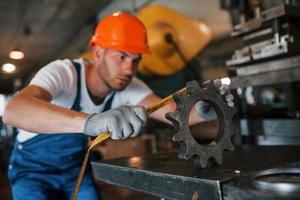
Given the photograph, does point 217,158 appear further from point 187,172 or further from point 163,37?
point 163,37

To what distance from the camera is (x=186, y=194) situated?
2.69 ft

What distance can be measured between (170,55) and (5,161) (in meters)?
1.84

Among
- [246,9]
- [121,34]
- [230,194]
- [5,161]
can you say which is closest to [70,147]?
[121,34]

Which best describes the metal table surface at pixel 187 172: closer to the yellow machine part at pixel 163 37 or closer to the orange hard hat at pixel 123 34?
the orange hard hat at pixel 123 34

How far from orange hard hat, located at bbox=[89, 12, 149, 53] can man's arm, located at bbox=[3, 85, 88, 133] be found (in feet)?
1.71

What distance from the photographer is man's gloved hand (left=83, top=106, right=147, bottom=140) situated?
93 centimetres

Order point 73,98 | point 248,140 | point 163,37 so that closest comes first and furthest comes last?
1. point 73,98
2. point 248,140
3. point 163,37

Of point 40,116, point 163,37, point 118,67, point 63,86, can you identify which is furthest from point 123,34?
point 163,37

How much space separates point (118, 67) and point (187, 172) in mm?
765

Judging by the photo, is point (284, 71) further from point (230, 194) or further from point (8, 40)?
point (8, 40)

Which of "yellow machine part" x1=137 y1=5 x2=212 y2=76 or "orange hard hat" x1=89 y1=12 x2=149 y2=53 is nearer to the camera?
"orange hard hat" x1=89 y1=12 x2=149 y2=53

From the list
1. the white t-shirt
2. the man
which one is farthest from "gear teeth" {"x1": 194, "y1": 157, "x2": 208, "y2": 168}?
the white t-shirt

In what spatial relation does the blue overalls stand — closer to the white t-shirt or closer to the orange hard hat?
the white t-shirt

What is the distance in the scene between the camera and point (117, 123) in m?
0.93
